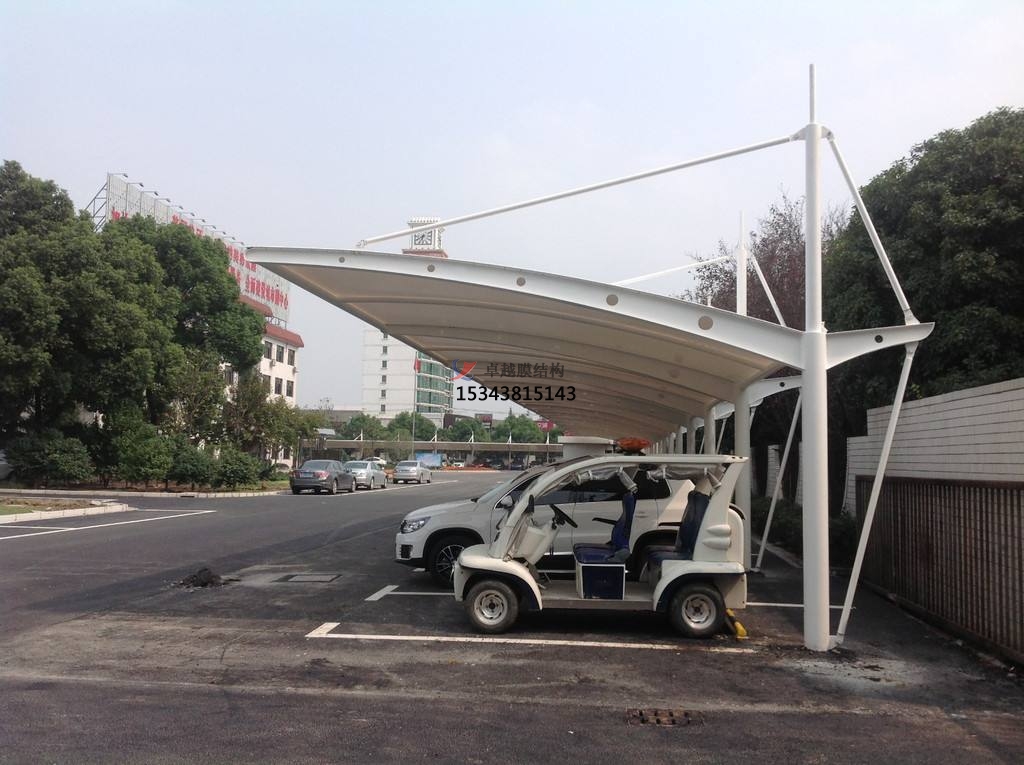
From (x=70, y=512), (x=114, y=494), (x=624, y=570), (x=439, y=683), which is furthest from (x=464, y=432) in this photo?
(x=439, y=683)

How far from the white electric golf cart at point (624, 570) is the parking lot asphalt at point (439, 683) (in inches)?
12.6

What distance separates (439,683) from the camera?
6.50 metres

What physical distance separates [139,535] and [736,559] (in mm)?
12894

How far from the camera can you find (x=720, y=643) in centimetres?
804

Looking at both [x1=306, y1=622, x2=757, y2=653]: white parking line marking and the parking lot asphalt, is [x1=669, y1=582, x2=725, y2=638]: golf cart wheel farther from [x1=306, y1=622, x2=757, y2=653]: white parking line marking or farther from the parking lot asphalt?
[x1=306, y1=622, x2=757, y2=653]: white parking line marking

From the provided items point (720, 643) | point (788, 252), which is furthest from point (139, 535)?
point (788, 252)

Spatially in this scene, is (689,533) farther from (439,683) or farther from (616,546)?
(439,683)

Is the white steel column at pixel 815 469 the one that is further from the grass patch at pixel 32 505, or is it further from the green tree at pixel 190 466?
the green tree at pixel 190 466

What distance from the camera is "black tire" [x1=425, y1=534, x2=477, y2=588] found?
35.1 feet

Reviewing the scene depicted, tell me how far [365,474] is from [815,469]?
107 ft

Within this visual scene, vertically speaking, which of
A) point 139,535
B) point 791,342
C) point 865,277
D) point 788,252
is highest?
point 788,252

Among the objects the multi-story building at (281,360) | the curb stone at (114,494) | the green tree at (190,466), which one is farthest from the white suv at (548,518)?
the multi-story building at (281,360)

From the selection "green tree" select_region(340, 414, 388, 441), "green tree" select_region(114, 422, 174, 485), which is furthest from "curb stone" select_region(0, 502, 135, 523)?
"green tree" select_region(340, 414, 388, 441)

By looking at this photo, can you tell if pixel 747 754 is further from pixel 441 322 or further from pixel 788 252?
pixel 788 252
